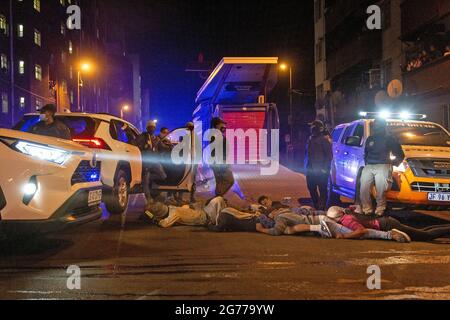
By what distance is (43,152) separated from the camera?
562cm

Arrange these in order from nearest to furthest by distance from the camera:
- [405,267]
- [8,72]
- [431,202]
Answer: [405,267], [431,202], [8,72]

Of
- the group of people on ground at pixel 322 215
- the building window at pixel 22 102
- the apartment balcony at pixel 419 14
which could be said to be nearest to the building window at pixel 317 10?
the apartment balcony at pixel 419 14

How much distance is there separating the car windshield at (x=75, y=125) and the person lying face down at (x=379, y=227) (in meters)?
4.21

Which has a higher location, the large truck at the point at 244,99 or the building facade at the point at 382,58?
the building facade at the point at 382,58

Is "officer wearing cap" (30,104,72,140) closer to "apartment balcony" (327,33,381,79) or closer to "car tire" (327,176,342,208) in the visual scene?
"car tire" (327,176,342,208)

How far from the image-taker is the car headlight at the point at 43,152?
550cm

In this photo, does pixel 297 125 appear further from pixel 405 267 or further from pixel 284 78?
pixel 405 267

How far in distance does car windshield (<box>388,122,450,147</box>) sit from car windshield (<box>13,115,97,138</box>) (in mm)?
5504

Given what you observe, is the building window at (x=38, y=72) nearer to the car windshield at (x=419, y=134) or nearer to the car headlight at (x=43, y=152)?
the car windshield at (x=419, y=134)

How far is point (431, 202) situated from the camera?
8062 mm

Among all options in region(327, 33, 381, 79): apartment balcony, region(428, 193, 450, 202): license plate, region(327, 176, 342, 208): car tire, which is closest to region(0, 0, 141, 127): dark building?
region(327, 176, 342, 208): car tire

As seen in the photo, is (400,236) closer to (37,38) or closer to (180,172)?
(180,172)
